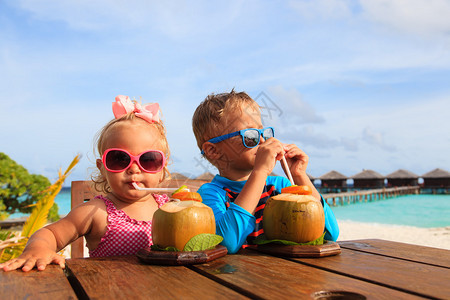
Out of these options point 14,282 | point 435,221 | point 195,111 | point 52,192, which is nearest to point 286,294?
point 14,282

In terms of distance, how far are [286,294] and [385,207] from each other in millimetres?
Answer: 32813

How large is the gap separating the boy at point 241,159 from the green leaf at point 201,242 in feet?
0.82

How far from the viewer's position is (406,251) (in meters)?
1.55

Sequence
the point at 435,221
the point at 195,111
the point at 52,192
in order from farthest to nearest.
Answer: the point at 435,221 → the point at 52,192 → the point at 195,111

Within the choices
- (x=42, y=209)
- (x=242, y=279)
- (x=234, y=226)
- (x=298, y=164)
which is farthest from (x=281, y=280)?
(x=42, y=209)

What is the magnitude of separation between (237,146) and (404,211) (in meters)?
29.5

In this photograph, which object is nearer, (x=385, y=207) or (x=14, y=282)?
(x=14, y=282)

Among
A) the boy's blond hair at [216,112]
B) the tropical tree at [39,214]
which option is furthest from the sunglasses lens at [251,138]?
the tropical tree at [39,214]

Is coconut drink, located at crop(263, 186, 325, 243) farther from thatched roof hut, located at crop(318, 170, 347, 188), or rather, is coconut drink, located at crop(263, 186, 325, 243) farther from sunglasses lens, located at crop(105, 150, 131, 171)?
thatched roof hut, located at crop(318, 170, 347, 188)

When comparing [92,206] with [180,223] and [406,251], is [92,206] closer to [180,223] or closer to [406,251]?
[180,223]

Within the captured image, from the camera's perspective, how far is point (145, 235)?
1.97m

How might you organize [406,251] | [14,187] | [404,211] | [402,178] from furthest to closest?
[402,178]
[404,211]
[14,187]
[406,251]

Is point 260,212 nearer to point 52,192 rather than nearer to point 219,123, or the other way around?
point 219,123

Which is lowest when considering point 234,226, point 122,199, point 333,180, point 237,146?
point 234,226
